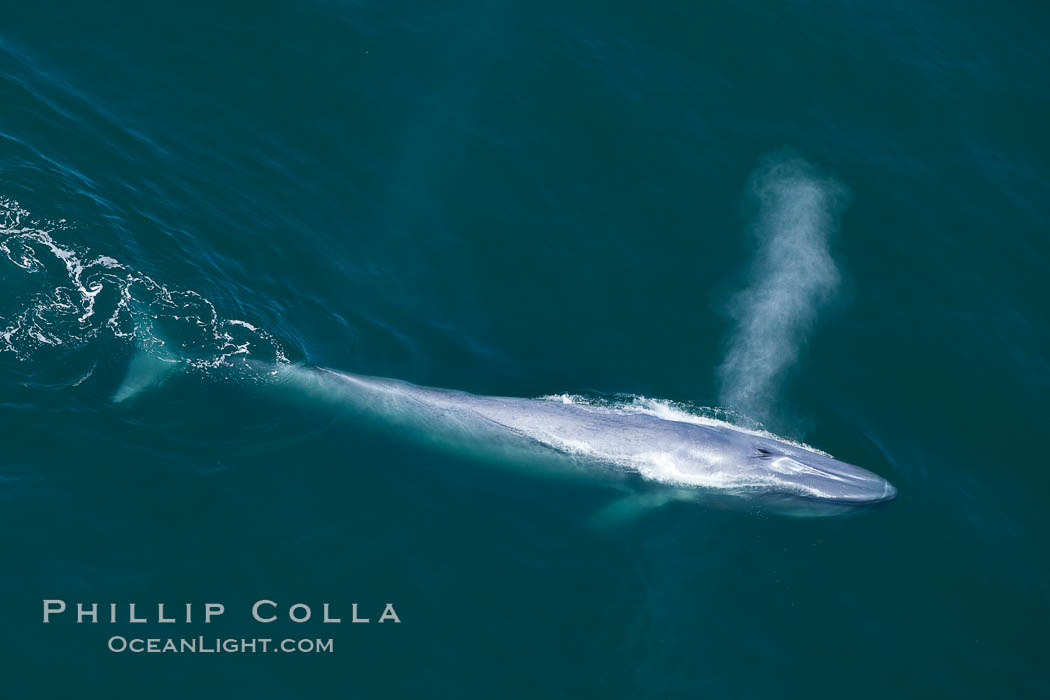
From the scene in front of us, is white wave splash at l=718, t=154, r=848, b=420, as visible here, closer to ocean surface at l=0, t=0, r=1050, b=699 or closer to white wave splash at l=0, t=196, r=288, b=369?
ocean surface at l=0, t=0, r=1050, b=699

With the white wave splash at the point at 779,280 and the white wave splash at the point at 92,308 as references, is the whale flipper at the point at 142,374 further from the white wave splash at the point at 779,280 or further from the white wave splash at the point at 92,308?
the white wave splash at the point at 779,280

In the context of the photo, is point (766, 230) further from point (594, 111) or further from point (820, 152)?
point (594, 111)

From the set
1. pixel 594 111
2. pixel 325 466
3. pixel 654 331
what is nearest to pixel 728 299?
pixel 654 331

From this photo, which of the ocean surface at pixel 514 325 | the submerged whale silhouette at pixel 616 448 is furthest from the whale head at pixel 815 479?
the ocean surface at pixel 514 325

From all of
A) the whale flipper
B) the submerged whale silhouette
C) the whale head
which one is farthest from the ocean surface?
the whale head

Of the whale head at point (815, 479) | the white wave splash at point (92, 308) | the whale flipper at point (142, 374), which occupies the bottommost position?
the whale head at point (815, 479)
